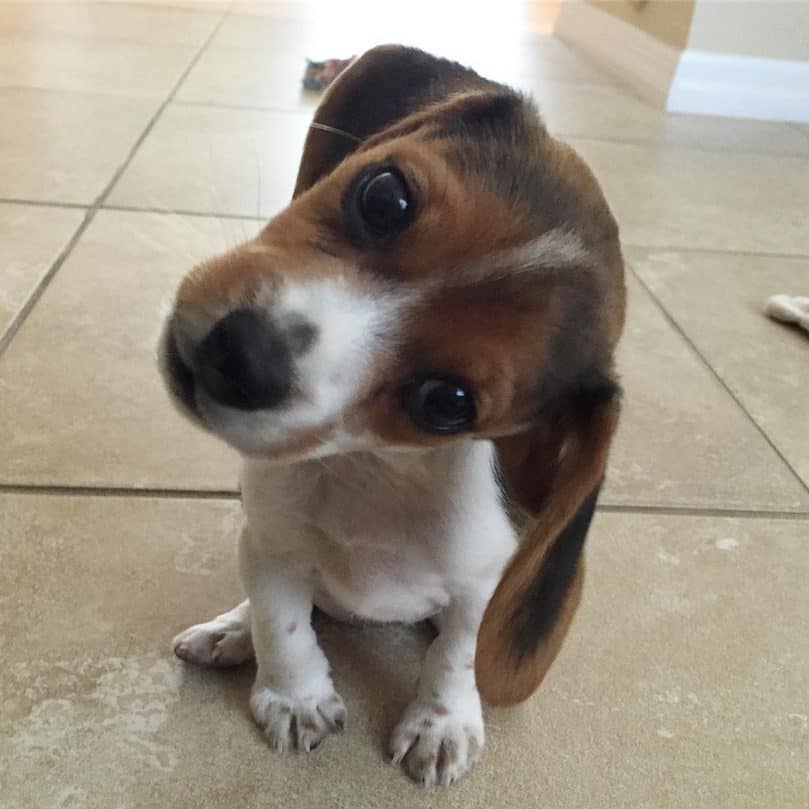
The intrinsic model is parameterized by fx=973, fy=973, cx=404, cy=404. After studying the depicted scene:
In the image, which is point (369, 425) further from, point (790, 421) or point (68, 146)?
point (68, 146)

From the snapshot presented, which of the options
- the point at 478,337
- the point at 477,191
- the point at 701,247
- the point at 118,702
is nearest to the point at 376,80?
the point at 477,191

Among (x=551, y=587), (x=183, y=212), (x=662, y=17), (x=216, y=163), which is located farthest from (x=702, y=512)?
(x=662, y=17)

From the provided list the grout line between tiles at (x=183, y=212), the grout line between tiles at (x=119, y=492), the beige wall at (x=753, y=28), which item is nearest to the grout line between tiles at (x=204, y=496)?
the grout line between tiles at (x=119, y=492)

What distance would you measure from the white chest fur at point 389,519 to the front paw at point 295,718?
0.21 meters

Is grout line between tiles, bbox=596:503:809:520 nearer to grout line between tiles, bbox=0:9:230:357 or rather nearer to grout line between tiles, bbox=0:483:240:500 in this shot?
grout line between tiles, bbox=0:483:240:500

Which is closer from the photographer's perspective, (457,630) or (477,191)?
(477,191)

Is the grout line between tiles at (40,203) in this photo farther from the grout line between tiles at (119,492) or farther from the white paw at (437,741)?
the white paw at (437,741)

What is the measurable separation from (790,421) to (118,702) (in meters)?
1.72

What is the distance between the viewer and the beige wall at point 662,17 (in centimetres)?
477

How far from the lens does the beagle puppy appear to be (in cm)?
111

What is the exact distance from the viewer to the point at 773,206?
383 cm

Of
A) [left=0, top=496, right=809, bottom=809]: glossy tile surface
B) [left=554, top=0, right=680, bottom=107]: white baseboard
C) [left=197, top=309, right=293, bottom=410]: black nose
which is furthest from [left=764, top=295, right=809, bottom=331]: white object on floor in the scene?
[left=554, top=0, right=680, bottom=107]: white baseboard

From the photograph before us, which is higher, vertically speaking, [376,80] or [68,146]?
[376,80]

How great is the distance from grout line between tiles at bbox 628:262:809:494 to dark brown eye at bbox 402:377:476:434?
1.30m
